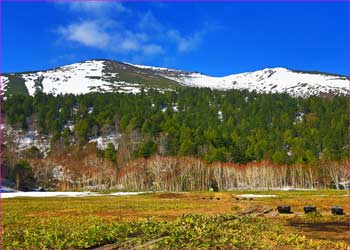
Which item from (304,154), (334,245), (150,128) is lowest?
(334,245)

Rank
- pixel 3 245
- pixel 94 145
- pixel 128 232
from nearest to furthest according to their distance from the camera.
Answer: pixel 3 245 → pixel 128 232 → pixel 94 145

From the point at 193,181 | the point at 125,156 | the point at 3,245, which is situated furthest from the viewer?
the point at 125,156

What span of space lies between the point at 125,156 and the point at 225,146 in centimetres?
4156

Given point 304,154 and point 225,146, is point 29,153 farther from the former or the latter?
point 304,154

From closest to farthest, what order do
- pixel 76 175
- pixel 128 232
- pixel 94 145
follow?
1. pixel 128 232
2. pixel 76 175
3. pixel 94 145

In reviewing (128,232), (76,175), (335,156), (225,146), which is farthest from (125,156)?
(128,232)

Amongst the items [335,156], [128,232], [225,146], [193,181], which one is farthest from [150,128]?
[128,232]

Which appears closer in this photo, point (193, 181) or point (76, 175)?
point (193, 181)

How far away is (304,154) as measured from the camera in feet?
510

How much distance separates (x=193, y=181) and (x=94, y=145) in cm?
7613

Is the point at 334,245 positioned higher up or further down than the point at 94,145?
further down

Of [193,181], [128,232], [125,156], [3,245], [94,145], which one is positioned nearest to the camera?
[3,245]

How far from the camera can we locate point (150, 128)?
19988 centimetres

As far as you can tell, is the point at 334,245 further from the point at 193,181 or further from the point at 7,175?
the point at 7,175
